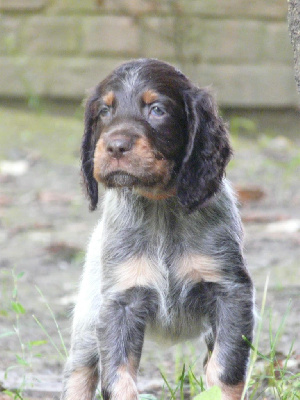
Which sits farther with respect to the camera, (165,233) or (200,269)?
(165,233)

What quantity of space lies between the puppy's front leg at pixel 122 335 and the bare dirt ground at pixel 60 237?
42cm

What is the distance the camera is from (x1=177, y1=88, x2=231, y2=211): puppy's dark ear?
3.86 meters

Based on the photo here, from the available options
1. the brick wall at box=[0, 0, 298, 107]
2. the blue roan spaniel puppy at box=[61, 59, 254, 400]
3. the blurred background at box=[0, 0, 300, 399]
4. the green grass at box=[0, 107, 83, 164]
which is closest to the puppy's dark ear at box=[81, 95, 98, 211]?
the blue roan spaniel puppy at box=[61, 59, 254, 400]

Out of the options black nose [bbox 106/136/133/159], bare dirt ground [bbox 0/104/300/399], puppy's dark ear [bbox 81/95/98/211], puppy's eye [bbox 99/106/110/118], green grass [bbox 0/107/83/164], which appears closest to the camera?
black nose [bbox 106/136/133/159]

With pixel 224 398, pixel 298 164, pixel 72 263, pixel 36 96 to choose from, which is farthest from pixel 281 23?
pixel 224 398

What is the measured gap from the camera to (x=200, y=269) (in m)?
3.84

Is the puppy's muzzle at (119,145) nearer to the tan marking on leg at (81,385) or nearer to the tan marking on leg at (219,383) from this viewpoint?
the tan marking on leg at (219,383)

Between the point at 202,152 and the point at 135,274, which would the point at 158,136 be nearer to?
the point at 202,152

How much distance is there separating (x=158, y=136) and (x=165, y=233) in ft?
1.40

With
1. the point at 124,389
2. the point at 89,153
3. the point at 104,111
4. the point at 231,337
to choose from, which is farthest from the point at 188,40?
the point at 124,389

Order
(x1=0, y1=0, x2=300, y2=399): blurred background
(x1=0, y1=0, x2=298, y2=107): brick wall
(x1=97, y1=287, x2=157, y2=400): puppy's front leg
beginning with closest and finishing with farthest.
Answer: (x1=97, y1=287, x2=157, y2=400): puppy's front leg → (x1=0, y1=0, x2=300, y2=399): blurred background → (x1=0, y1=0, x2=298, y2=107): brick wall

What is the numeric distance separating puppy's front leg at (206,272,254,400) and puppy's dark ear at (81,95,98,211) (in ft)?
2.68

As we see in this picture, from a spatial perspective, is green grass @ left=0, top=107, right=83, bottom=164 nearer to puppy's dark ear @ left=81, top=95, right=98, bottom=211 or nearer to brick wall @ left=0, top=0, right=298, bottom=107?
brick wall @ left=0, top=0, right=298, bottom=107

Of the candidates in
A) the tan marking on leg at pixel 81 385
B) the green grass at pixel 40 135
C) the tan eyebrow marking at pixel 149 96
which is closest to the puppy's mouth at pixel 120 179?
the tan eyebrow marking at pixel 149 96
